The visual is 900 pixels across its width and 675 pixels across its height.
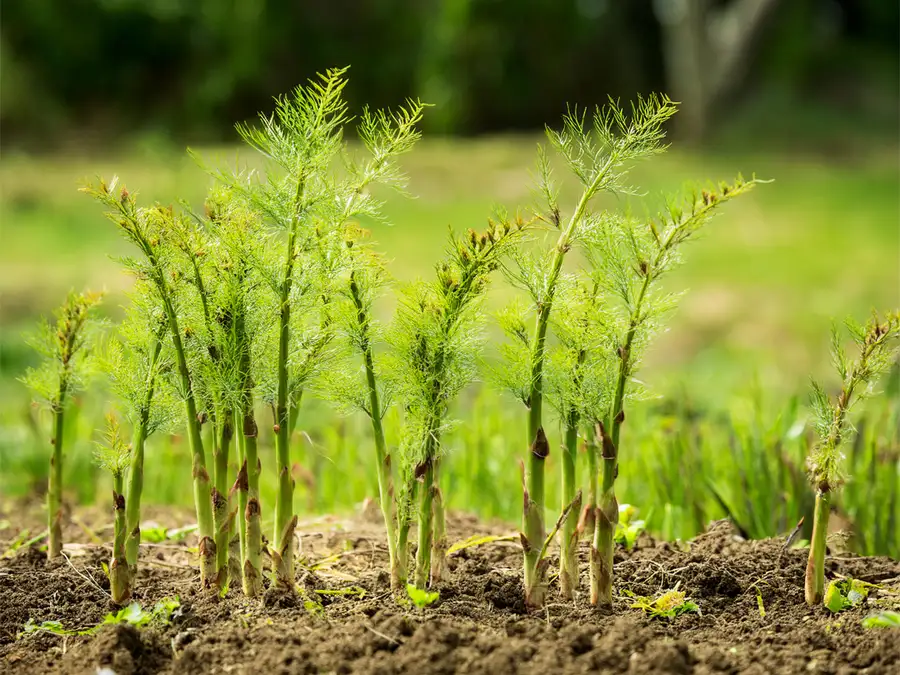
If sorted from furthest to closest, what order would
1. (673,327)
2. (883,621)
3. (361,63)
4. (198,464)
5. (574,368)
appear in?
(361,63) → (673,327) → (198,464) → (574,368) → (883,621)

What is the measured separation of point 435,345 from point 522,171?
9.11 m

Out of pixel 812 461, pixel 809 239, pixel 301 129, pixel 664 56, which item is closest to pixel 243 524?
pixel 301 129

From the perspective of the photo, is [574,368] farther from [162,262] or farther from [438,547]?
[162,262]

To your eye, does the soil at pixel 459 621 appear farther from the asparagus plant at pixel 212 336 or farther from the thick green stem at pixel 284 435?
the asparagus plant at pixel 212 336

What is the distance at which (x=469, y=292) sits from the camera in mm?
2117

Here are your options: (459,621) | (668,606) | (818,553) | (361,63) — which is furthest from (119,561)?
(361,63)

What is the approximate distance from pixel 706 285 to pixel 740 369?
5.85 feet

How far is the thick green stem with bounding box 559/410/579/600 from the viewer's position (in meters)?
2.12

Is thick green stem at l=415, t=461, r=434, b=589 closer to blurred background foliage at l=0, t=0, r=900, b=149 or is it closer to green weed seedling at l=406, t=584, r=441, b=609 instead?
green weed seedling at l=406, t=584, r=441, b=609

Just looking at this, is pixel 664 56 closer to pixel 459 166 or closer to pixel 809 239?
pixel 459 166

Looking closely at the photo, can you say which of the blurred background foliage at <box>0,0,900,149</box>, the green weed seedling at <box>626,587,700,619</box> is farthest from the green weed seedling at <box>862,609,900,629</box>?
the blurred background foliage at <box>0,0,900,149</box>

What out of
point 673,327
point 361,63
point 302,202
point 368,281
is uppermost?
point 361,63

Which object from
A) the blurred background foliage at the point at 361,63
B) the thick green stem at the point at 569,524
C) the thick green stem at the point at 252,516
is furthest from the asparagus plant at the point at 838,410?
the blurred background foliage at the point at 361,63

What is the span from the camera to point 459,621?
6.68 feet
